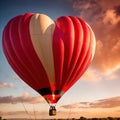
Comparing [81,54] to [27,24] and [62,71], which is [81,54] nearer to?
[62,71]

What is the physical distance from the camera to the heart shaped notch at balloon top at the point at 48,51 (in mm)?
28406

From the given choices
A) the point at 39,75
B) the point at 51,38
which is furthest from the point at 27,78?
the point at 51,38

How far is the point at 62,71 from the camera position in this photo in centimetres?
2867

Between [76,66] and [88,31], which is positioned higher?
[88,31]

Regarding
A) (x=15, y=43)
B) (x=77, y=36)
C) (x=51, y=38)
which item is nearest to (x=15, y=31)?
(x=15, y=43)

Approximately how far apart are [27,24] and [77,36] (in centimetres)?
359

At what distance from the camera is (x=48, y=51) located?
2838 centimetres

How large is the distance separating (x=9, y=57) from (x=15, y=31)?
2055mm

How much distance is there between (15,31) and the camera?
2891 centimetres

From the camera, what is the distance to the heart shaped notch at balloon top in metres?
28.4

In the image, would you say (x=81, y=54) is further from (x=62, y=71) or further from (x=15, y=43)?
(x=15, y=43)

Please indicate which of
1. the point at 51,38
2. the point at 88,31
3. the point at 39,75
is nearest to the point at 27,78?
the point at 39,75

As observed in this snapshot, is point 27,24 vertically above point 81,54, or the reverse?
point 27,24

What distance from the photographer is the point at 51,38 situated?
93.6 ft
